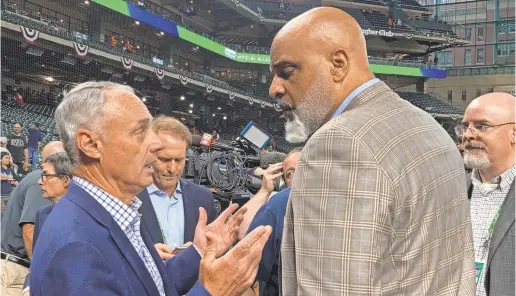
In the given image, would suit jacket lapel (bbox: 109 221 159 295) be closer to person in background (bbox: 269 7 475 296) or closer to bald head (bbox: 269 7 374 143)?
person in background (bbox: 269 7 475 296)

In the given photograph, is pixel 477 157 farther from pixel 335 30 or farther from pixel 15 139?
pixel 15 139

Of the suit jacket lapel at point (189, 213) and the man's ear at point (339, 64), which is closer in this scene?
the man's ear at point (339, 64)

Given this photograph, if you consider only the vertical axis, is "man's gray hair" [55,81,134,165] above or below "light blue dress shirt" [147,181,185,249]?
above

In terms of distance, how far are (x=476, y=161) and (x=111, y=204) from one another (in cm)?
163

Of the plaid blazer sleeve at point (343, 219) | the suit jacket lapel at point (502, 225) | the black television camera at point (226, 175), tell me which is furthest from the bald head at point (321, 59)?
the black television camera at point (226, 175)

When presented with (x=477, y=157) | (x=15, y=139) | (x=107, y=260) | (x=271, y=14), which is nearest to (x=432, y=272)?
(x=107, y=260)

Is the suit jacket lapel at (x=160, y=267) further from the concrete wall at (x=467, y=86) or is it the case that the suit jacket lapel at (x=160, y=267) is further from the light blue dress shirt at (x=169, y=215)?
the concrete wall at (x=467, y=86)

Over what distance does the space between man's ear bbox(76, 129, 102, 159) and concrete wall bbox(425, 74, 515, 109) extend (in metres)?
36.5

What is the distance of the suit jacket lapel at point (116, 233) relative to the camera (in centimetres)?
120

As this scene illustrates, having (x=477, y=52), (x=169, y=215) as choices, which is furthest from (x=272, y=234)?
(x=477, y=52)

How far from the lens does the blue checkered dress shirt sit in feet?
4.19

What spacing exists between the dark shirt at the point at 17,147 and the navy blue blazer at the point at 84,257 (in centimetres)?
996

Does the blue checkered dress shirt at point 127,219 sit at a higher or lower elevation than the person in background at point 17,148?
lower

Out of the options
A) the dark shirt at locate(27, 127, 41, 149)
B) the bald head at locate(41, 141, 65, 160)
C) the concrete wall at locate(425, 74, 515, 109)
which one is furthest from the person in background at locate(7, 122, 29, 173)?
the concrete wall at locate(425, 74, 515, 109)
